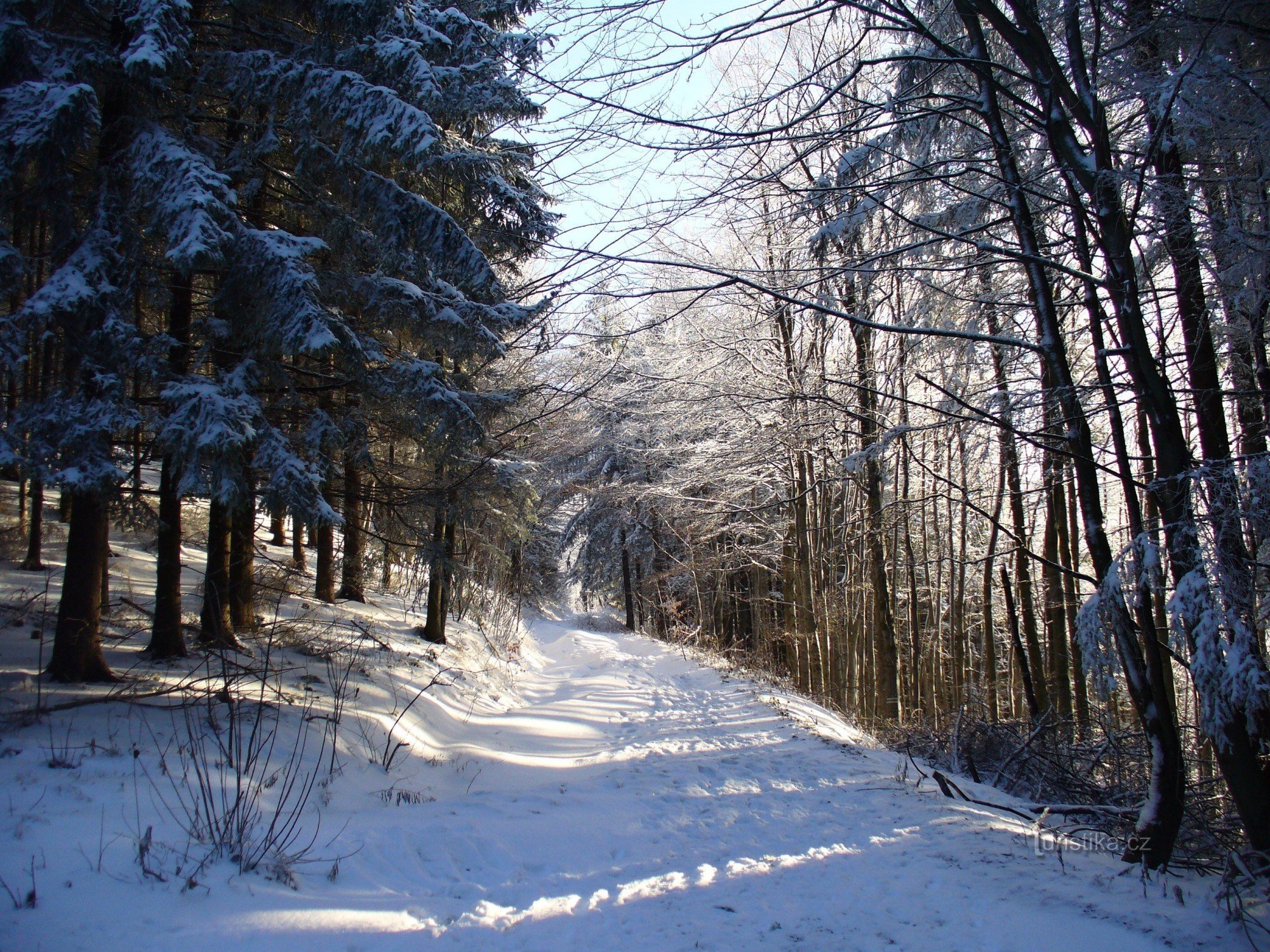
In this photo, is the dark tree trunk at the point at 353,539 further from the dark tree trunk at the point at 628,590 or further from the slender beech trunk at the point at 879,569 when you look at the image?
the dark tree trunk at the point at 628,590

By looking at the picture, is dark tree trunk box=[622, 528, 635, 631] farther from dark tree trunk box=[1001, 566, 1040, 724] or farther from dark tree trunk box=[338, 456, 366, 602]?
dark tree trunk box=[1001, 566, 1040, 724]

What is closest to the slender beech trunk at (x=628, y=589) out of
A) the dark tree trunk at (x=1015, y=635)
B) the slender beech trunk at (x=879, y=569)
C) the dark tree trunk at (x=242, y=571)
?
the slender beech trunk at (x=879, y=569)

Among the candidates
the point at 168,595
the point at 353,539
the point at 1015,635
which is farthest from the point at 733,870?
the point at 353,539

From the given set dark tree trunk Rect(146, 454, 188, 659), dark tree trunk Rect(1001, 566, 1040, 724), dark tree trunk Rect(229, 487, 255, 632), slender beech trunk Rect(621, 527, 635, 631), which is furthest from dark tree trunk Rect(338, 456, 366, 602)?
slender beech trunk Rect(621, 527, 635, 631)

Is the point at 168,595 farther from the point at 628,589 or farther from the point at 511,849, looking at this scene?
the point at 628,589

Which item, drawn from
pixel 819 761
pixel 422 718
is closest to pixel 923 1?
pixel 819 761

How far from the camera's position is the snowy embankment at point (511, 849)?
2.72m

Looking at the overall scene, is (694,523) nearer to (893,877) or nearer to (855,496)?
(855,496)

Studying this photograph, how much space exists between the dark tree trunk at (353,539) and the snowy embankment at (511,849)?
219 cm

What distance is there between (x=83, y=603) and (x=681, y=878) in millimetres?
5294

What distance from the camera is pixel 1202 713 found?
8.38 ft

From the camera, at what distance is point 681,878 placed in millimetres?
3646

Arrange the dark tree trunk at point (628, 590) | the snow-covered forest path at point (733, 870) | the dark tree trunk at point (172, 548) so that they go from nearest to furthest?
the snow-covered forest path at point (733, 870) < the dark tree trunk at point (172, 548) < the dark tree trunk at point (628, 590)

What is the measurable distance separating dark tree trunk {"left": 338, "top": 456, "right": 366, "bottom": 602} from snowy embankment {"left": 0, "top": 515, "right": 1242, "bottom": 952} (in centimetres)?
219
